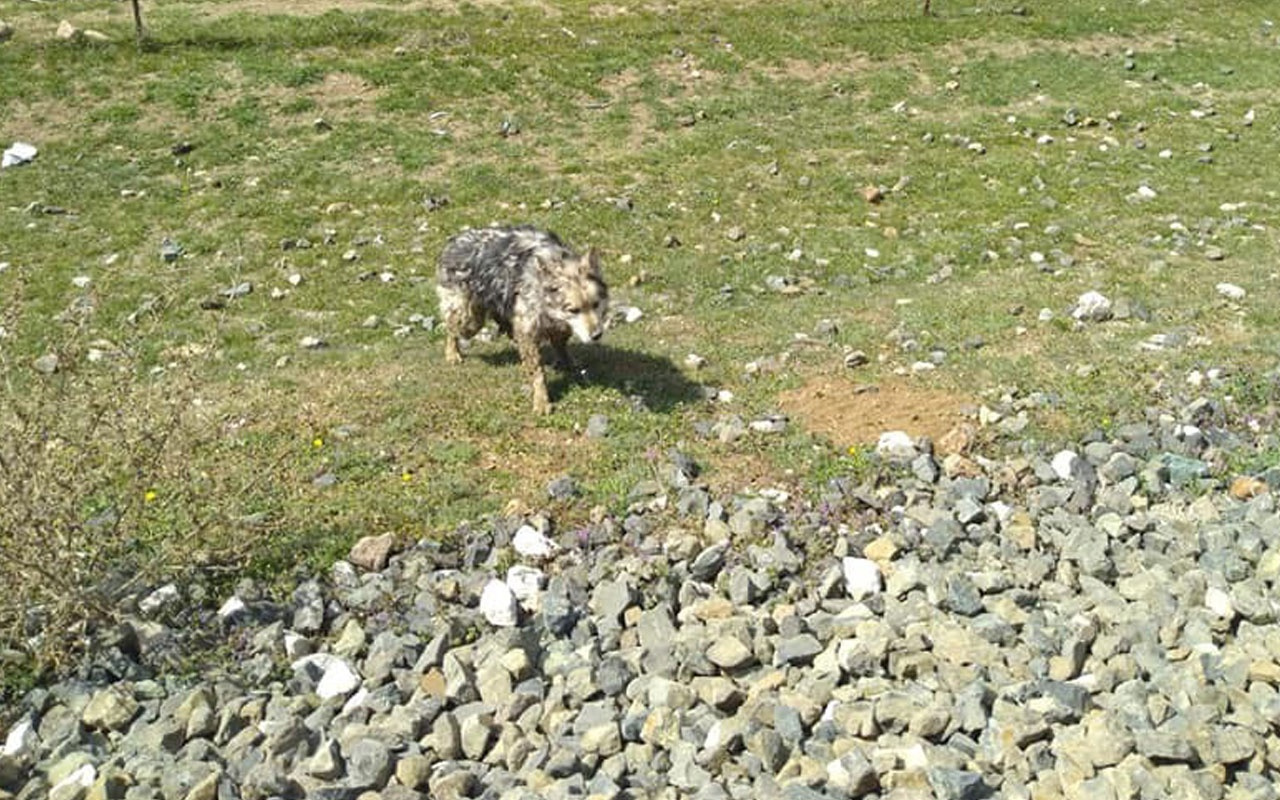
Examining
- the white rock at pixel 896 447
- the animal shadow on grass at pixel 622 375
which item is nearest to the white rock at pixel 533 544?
the animal shadow on grass at pixel 622 375

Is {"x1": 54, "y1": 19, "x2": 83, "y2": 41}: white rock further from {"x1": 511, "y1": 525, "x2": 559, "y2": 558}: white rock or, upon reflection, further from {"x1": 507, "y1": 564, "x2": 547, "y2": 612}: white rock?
{"x1": 507, "y1": 564, "x2": 547, "y2": 612}: white rock

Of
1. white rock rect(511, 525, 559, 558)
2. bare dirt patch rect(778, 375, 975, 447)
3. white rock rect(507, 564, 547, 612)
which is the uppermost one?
white rock rect(507, 564, 547, 612)

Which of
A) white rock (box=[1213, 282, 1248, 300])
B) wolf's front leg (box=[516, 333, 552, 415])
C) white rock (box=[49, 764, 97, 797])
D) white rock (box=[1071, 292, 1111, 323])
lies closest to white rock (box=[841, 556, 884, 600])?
wolf's front leg (box=[516, 333, 552, 415])

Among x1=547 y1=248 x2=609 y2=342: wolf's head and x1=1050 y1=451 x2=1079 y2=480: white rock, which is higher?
x1=547 y1=248 x2=609 y2=342: wolf's head

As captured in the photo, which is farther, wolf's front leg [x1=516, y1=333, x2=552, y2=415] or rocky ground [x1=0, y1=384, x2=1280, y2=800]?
wolf's front leg [x1=516, y1=333, x2=552, y2=415]

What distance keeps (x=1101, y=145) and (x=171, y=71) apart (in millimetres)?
20278

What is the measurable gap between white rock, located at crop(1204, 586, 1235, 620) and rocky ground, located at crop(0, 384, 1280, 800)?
41 millimetres

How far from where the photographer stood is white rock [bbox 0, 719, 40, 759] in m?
7.43

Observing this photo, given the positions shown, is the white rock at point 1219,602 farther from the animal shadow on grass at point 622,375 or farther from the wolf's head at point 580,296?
the wolf's head at point 580,296

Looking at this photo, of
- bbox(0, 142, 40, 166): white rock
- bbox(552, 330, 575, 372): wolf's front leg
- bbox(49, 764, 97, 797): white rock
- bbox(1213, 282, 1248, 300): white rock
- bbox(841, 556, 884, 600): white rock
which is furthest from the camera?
bbox(0, 142, 40, 166): white rock

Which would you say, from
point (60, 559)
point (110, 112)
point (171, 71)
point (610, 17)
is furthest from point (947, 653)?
point (610, 17)

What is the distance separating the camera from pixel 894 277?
16766 mm

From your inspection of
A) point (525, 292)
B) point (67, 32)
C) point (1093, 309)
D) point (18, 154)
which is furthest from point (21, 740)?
point (67, 32)

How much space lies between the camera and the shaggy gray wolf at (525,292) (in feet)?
38.5
